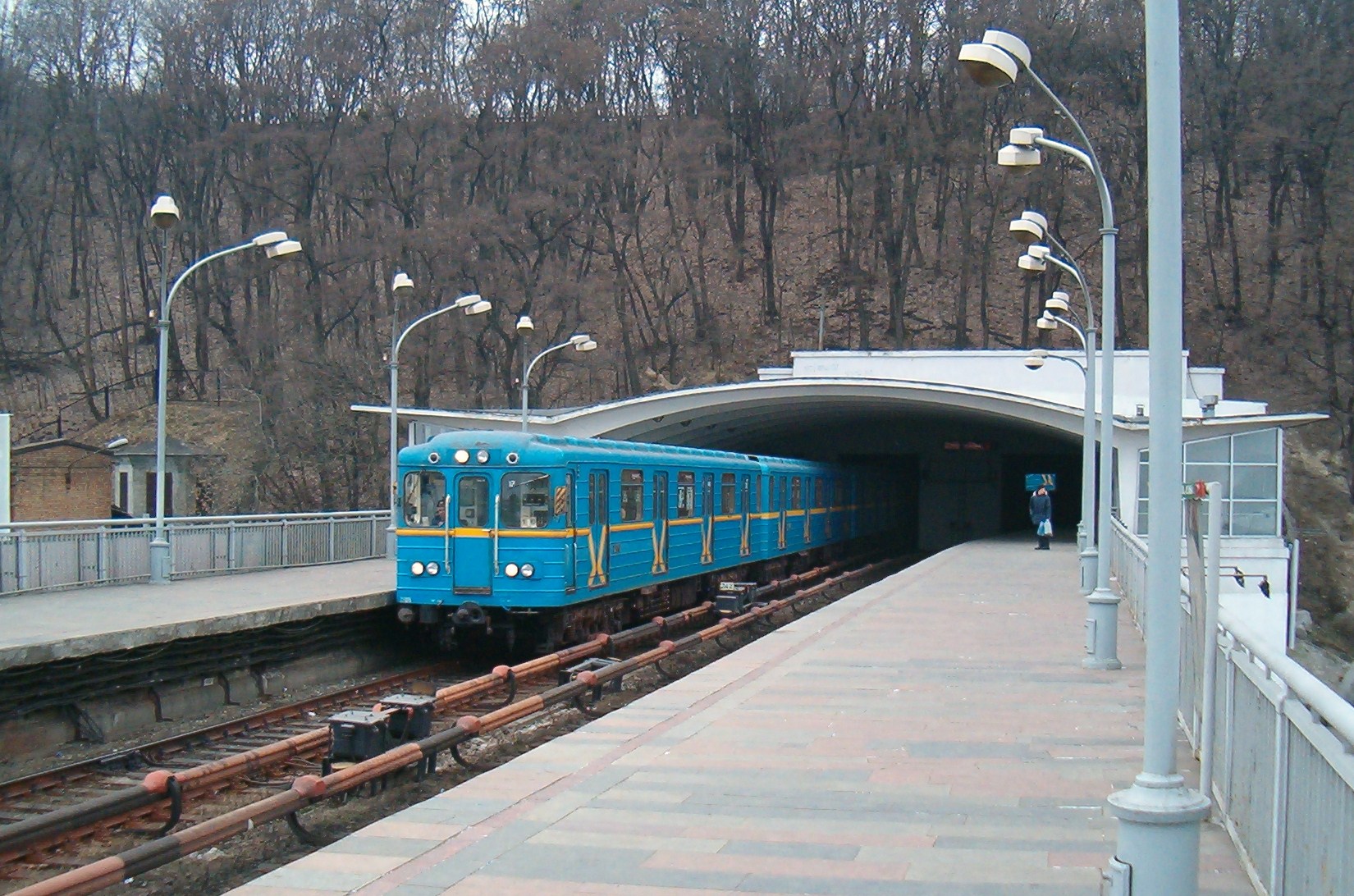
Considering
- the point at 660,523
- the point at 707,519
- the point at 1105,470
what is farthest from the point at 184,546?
the point at 1105,470

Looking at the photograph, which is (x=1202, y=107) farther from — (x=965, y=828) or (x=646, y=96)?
(x=965, y=828)

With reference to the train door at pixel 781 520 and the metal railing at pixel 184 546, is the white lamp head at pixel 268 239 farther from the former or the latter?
the train door at pixel 781 520

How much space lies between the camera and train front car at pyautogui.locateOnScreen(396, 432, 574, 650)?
17.3 metres

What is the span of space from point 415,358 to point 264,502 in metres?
7.17

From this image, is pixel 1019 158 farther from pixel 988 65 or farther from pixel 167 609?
pixel 167 609

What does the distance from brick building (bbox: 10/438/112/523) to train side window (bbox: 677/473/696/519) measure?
60.4ft

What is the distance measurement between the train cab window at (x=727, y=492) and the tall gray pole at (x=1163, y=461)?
1830 centimetres

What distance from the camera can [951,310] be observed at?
59594mm

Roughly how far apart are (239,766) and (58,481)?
27.3 metres

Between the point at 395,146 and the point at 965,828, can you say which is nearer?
the point at 965,828

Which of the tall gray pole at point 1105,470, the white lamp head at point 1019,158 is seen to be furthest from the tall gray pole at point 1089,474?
the white lamp head at point 1019,158

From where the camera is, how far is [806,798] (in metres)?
8.23

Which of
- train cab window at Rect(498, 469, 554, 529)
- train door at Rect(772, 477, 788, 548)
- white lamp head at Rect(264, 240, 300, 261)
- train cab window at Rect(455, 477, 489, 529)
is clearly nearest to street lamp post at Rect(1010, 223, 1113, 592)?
train door at Rect(772, 477, 788, 548)

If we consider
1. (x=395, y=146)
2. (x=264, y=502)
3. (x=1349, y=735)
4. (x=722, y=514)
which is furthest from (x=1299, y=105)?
(x=1349, y=735)
